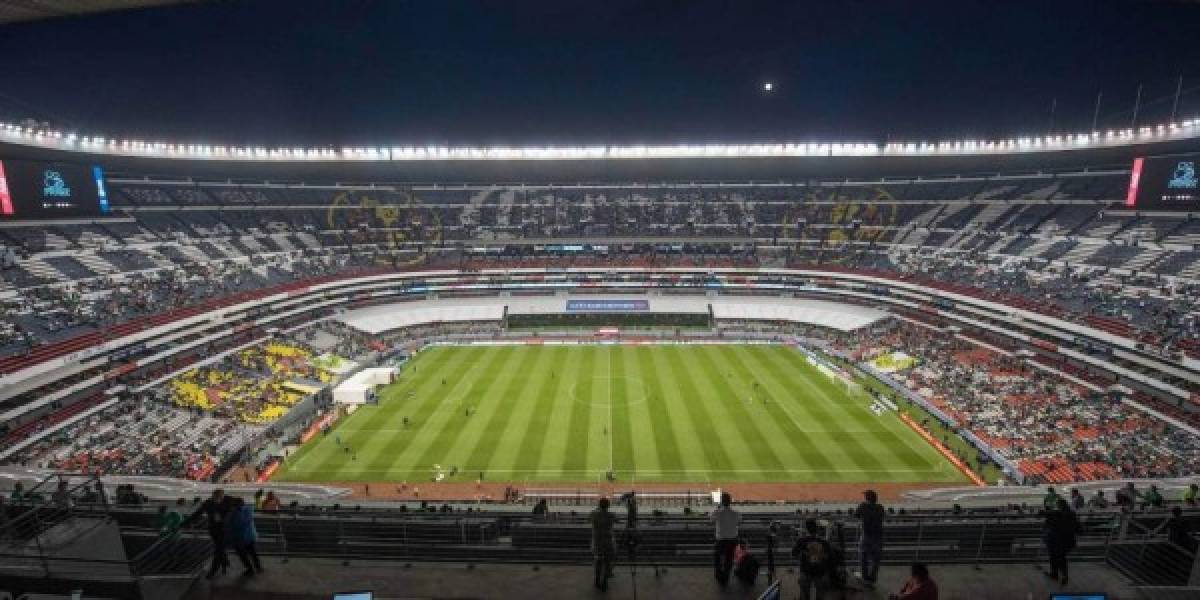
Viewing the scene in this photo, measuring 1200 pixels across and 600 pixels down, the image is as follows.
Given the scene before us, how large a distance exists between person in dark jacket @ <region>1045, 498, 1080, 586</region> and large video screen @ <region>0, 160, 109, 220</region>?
168 ft

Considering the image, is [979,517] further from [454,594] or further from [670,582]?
[454,594]

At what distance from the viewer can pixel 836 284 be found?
55969mm

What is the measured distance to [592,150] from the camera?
63.2 metres

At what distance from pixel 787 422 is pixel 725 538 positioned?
27064 mm

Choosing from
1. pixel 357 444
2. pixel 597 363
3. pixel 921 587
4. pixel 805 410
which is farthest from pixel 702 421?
pixel 921 587

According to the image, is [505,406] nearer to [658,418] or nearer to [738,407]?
[658,418]

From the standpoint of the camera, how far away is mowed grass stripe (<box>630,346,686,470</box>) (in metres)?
28.0

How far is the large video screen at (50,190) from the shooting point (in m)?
34.7

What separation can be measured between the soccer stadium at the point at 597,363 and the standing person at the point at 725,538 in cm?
9

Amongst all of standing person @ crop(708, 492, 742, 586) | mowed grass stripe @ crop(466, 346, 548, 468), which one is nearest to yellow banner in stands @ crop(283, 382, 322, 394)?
mowed grass stripe @ crop(466, 346, 548, 468)

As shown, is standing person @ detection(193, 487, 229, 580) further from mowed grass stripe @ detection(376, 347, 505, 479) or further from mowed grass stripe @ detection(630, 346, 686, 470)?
mowed grass stripe @ detection(630, 346, 686, 470)

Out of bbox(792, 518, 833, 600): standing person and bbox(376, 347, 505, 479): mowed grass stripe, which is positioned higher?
bbox(792, 518, 833, 600): standing person

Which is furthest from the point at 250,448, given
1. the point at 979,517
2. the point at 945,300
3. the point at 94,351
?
the point at 945,300

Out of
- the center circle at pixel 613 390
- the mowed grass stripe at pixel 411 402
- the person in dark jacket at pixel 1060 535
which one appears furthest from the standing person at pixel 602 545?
the center circle at pixel 613 390
